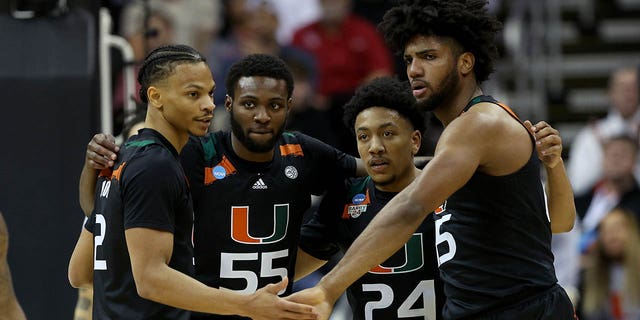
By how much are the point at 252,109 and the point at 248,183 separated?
39 cm

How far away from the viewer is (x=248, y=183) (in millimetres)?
5754

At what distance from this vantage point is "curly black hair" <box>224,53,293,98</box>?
5.75m

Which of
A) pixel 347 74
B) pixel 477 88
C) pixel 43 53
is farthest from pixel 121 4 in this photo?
pixel 477 88

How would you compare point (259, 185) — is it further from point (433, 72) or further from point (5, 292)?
point (5, 292)

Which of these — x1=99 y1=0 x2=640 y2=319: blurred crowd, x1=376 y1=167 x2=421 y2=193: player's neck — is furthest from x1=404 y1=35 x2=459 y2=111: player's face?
x1=99 y1=0 x2=640 y2=319: blurred crowd

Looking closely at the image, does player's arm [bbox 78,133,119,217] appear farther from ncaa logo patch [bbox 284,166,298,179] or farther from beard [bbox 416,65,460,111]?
beard [bbox 416,65,460,111]

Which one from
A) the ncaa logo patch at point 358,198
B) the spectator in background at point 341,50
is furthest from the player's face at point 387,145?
the spectator in background at point 341,50

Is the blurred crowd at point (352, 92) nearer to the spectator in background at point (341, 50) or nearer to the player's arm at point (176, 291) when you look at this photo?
the spectator in background at point (341, 50)

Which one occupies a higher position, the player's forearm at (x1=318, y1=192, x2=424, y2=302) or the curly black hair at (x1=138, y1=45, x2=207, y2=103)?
the curly black hair at (x1=138, y1=45, x2=207, y2=103)

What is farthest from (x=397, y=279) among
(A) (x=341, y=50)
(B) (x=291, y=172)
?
(A) (x=341, y=50)

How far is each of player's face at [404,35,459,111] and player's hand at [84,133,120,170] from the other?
150 centimetres

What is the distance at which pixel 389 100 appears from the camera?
5.86 m

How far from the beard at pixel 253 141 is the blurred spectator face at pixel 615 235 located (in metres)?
5.30

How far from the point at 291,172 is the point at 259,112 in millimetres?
412
